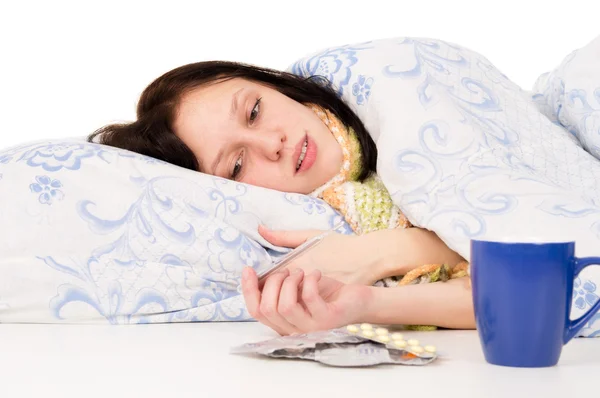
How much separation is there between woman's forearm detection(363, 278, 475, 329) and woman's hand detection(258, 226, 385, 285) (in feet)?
0.35

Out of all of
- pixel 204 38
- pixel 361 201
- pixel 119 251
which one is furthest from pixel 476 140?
pixel 204 38

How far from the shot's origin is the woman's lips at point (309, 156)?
5.64 feet

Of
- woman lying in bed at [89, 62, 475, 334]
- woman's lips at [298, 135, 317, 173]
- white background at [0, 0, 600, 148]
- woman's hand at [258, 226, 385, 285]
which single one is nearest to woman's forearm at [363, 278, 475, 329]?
woman lying in bed at [89, 62, 475, 334]

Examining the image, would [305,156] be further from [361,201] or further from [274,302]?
[274,302]

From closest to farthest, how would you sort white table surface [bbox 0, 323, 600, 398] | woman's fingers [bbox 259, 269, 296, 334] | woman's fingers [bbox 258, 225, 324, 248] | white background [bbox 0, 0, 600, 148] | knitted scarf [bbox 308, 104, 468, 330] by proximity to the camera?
white table surface [bbox 0, 323, 600, 398], woman's fingers [bbox 259, 269, 296, 334], knitted scarf [bbox 308, 104, 468, 330], woman's fingers [bbox 258, 225, 324, 248], white background [bbox 0, 0, 600, 148]

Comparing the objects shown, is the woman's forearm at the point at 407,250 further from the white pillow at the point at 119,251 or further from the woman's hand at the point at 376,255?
the white pillow at the point at 119,251

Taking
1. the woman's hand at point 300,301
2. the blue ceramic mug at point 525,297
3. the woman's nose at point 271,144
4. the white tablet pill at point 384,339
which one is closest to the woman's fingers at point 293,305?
the woman's hand at point 300,301

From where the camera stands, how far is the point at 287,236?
1562 millimetres

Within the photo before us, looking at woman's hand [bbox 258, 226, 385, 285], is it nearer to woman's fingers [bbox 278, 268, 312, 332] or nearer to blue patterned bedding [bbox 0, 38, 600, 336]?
blue patterned bedding [bbox 0, 38, 600, 336]

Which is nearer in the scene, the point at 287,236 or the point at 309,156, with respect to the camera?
the point at 287,236

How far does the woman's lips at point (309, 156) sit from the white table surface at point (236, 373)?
45 centimetres

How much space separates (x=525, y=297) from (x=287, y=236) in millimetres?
580

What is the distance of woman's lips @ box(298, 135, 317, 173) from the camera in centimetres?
172

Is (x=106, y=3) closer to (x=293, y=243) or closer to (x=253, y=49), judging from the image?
(x=253, y=49)
